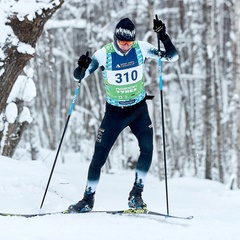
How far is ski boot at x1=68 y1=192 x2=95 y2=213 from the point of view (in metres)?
5.78

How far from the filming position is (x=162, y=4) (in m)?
24.7

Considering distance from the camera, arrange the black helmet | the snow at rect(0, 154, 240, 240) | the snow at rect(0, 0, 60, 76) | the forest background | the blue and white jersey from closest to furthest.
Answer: the snow at rect(0, 154, 240, 240), the black helmet, the blue and white jersey, the snow at rect(0, 0, 60, 76), the forest background

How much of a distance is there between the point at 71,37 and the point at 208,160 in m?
14.2

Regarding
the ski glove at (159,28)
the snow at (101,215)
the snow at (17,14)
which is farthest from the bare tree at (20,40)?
the ski glove at (159,28)

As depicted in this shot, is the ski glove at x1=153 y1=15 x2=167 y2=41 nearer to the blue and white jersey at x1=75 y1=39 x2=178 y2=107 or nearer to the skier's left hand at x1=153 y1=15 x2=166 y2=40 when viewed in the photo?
the skier's left hand at x1=153 y1=15 x2=166 y2=40

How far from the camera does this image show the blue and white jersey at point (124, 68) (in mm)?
5703

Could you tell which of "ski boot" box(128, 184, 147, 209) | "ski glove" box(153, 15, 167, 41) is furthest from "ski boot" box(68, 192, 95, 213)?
"ski glove" box(153, 15, 167, 41)

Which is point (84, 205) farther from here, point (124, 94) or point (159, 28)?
point (159, 28)

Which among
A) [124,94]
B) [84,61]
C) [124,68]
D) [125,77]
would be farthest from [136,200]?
[84,61]

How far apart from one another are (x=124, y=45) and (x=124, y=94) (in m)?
0.56

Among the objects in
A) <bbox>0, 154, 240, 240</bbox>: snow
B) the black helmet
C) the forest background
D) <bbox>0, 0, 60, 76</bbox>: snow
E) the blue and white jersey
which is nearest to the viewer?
<bbox>0, 154, 240, 240</bbox>: snow

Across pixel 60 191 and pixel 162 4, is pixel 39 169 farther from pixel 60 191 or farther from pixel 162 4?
pixel 162 4

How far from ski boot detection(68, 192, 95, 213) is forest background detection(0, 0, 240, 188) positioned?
415 cm

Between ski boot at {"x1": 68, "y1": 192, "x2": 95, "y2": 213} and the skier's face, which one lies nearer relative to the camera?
the skier's face
